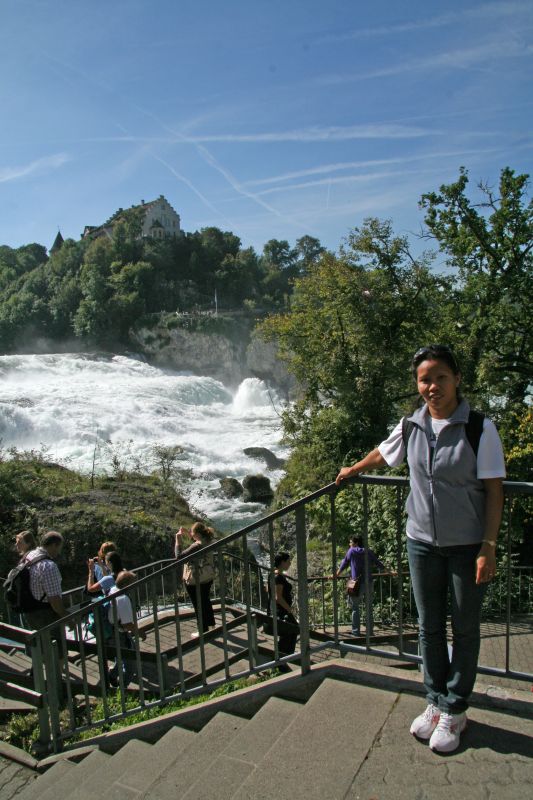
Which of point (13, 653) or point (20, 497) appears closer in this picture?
point (13, 653)

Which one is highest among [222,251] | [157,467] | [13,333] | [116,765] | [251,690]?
[222,251]

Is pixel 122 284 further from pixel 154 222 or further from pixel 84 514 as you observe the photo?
pixel 84 514

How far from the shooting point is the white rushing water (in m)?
30.0

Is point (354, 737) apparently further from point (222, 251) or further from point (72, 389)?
point (222, 251)

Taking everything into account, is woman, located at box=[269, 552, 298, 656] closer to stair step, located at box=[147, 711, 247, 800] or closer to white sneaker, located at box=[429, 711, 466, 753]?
→ stair step, located at box=[147, 711, 247, 800]

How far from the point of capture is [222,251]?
3629 inches

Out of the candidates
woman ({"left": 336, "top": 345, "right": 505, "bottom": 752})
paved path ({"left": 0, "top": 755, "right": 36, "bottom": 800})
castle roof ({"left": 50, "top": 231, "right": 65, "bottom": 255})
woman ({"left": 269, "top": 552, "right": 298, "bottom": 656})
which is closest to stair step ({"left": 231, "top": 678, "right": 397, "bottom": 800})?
woman ({"left": 336, "top": 345, "right": 505, "bottom": 752})

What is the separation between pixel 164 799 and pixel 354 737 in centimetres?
106

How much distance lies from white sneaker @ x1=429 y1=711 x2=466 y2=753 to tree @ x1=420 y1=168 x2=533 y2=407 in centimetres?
1605

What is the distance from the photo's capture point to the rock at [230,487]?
2889 centimetres

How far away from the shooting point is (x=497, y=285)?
1884 cm

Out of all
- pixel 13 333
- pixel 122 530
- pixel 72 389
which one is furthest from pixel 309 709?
pixel 13 333

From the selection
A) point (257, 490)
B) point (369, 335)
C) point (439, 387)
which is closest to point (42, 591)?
point (439, 387)

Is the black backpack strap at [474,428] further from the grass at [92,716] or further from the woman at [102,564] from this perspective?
the woman at [102,564]
